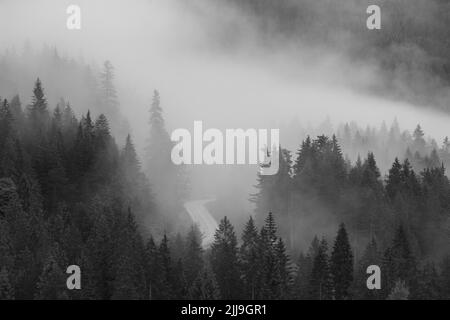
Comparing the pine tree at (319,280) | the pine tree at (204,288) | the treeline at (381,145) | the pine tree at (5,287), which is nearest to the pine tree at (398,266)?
the pine tree at (319,280)

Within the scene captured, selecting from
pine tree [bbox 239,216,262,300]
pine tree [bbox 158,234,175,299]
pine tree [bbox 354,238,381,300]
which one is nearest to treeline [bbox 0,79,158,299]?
pine tree [bbox 158,234,175,299]

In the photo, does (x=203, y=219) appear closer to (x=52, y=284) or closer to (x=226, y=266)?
(x=226, y=266)

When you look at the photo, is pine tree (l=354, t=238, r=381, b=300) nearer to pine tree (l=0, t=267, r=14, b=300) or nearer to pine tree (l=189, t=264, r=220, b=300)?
pine tree (l=189, t=264, r=220, b=300)

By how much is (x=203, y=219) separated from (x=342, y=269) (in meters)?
29.7

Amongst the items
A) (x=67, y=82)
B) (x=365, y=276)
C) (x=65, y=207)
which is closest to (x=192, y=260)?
(x=65, y=207)

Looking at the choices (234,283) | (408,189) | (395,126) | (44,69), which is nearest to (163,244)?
(234,283)

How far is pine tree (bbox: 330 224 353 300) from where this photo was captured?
71.6 meters

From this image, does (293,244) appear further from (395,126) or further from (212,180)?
(395,126)

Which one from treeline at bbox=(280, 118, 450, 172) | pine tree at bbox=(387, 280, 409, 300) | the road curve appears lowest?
pine tree at bbox=(387, 280, 409, 300)

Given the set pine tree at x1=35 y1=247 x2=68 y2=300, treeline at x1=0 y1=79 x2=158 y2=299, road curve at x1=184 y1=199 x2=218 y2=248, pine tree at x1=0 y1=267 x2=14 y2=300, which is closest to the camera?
pine tree at x1=35 y1=247 x2=68 y2=300

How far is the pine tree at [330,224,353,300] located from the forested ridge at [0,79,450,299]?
14 centimetres

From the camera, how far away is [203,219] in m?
97.0

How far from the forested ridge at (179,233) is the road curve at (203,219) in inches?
174

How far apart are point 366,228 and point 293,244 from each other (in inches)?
421
